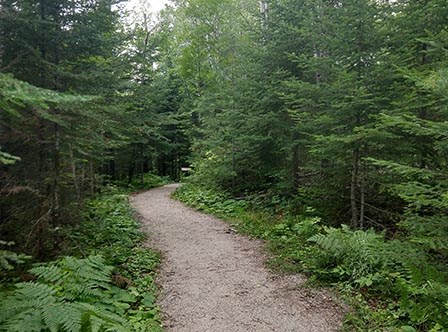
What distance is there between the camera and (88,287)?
4.35m

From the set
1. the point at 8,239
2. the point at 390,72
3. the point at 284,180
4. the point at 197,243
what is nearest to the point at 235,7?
the point at 284,180

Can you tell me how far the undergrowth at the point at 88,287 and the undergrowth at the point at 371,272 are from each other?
276cm

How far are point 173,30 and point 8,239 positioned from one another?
22.6 meters

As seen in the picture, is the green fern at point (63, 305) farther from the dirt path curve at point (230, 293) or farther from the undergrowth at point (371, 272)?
the undergrowth at point (371, 272)

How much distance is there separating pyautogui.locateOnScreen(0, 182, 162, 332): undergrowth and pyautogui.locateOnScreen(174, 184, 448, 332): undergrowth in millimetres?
2762

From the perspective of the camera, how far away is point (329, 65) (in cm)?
830

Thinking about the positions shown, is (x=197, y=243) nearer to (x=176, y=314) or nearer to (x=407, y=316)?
(x=176, y=314)

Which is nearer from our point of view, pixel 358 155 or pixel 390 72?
pixel 390 72

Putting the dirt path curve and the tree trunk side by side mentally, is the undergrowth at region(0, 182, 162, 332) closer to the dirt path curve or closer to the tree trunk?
the dirt path curve

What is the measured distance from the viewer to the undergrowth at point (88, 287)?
3.33 meters

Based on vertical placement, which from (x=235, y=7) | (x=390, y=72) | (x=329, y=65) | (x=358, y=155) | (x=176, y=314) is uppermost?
(x=235, y=7)

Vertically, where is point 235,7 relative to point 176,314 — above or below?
above

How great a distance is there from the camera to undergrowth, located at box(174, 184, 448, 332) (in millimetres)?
4336

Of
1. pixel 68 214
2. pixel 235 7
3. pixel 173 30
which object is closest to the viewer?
pixel 68 214
